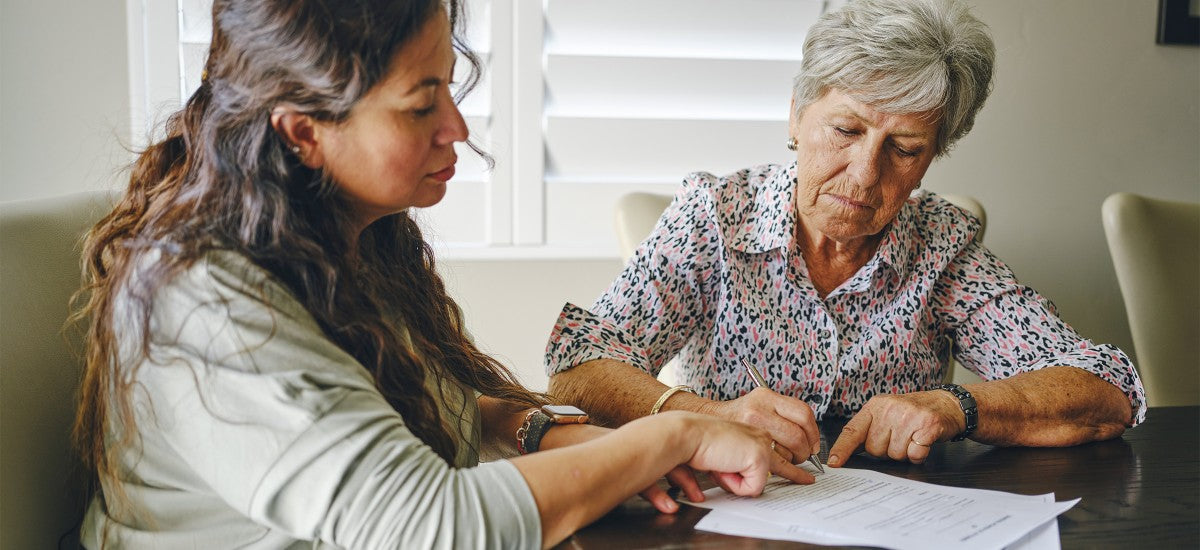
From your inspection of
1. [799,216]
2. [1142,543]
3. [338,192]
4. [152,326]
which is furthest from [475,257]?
[1142,543]

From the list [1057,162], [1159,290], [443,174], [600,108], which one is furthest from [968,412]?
[1057,162]

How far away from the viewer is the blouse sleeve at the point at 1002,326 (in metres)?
1.49

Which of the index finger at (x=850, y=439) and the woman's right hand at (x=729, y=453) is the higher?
the woman's right hand at (x=729, y=453)

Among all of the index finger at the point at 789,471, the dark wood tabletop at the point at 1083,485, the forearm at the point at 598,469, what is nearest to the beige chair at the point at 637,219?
the dark wood tabletop at the point at 1083,485

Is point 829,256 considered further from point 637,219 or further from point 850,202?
point 637,219

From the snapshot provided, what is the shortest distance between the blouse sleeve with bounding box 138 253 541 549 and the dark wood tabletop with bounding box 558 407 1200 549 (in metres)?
0.12

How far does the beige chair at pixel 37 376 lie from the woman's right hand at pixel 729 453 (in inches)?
24.6

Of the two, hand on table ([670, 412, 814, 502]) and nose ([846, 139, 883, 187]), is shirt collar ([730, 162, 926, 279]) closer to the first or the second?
nose ([846, 139, 883, 187])

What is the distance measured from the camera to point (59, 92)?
1.95 m

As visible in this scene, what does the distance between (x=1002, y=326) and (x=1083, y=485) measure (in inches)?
19.7

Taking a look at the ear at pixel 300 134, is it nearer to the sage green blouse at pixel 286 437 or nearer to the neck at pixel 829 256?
the sage green blouse at pixel 286 437

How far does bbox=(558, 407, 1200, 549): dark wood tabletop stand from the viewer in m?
0.90

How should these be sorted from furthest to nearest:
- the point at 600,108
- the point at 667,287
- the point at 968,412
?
the point at 600,108, the point at 667,287, the point at 968,412

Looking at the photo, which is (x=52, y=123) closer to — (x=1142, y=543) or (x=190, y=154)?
(x=190, y=154)
